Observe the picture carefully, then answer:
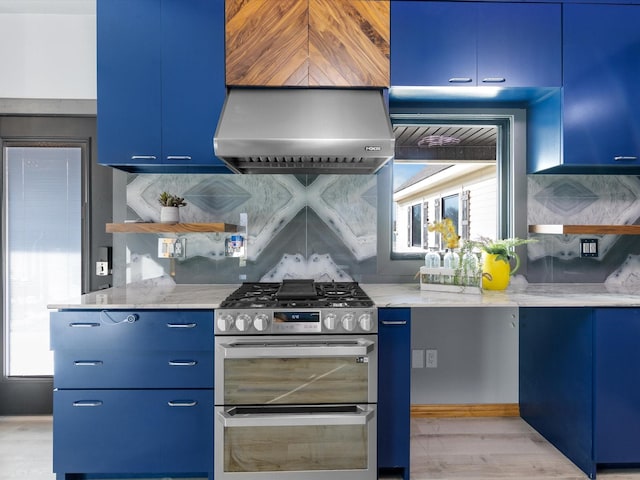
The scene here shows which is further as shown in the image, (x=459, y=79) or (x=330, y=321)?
(x=459, y=79)

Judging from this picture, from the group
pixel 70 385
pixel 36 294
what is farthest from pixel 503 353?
pixel 36 294

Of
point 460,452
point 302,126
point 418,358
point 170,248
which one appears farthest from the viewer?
point 418,358

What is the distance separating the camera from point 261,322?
197 cm

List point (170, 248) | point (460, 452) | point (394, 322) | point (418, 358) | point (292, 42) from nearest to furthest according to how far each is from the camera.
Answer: point (394, 322) < point (292, 42) < point (460, 452) < point (170, 248) < point (418, 358)

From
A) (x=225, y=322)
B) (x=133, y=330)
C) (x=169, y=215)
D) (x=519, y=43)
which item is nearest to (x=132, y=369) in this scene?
(x=133, y=330)

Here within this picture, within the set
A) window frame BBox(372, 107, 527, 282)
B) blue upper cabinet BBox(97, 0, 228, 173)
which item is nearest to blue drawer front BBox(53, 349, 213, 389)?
blue upper cabinet BBox(97, 0, 228, 173)

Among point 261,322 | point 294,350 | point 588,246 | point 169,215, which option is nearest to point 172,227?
point 169,215

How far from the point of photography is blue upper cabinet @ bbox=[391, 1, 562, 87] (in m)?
2.39

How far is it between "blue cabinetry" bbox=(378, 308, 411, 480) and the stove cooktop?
162 mm

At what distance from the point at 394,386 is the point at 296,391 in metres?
0.47

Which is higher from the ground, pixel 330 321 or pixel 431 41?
pixel 431 41

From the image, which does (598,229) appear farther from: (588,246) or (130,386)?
(130,386)

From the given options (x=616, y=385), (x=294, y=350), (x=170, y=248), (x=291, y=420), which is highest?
(x=170, y=248)

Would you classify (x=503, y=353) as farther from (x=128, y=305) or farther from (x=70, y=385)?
(x=70, y=385)
